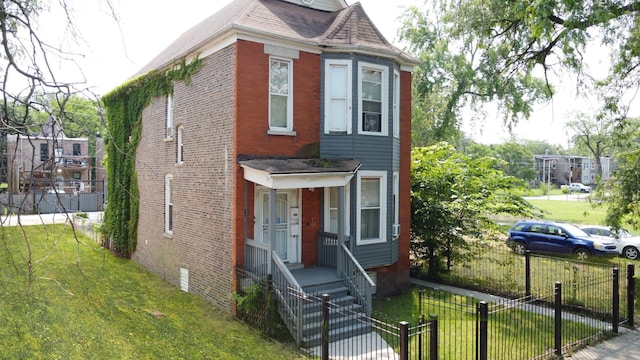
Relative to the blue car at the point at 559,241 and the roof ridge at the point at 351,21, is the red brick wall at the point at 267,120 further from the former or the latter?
the blue car at the point at 559,241

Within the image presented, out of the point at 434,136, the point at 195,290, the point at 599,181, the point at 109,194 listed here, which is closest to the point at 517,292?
the point at 599,181

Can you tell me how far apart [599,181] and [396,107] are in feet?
26.8

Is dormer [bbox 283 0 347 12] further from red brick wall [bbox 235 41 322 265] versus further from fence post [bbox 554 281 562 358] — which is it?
fence post [bbox 554 281 562 358]

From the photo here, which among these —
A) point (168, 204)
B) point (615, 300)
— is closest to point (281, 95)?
point (168, 204)

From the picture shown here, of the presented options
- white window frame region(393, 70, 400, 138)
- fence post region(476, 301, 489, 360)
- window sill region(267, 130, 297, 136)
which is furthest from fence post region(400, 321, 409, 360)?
white window frame region(393, 70, 400, 138)

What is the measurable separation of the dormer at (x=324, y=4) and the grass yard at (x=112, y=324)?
1000cm

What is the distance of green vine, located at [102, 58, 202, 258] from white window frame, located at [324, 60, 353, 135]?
6941 mm

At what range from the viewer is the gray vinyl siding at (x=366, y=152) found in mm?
13062

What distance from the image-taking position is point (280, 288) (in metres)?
10.4

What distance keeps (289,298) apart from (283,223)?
313 cm

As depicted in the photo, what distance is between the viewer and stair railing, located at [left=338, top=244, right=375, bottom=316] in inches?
448

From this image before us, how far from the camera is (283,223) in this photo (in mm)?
12992

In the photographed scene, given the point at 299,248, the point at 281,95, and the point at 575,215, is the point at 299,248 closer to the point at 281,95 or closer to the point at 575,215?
the point at 281,95

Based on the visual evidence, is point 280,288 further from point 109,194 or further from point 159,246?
point 109,194
